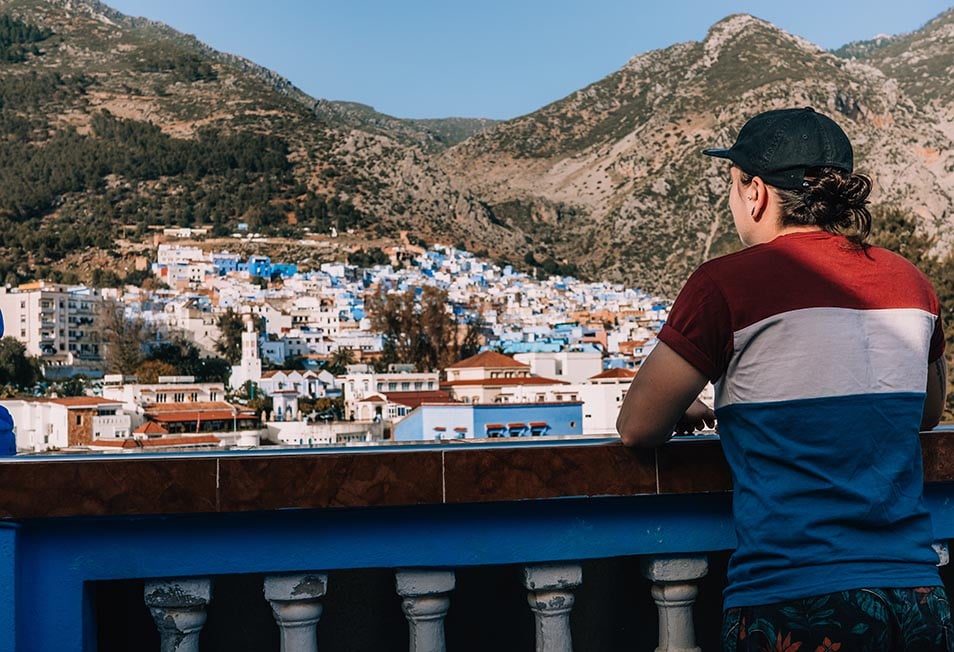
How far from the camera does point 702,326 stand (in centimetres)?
115

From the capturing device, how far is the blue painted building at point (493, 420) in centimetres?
1728

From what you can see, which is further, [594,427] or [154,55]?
[154,55]

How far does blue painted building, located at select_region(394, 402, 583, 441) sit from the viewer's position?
17.3 meters

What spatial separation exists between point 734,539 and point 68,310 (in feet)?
164

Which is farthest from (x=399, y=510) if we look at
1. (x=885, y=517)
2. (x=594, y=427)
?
(x=594, y=427)

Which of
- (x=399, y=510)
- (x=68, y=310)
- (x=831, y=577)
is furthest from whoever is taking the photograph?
(x=68, y=310)

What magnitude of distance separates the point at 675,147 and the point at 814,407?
7514 cm

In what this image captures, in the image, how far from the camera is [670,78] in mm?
85000

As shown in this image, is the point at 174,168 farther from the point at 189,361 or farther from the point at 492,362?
the point at 492,362

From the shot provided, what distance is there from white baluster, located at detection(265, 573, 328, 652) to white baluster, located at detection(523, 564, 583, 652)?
27 cm

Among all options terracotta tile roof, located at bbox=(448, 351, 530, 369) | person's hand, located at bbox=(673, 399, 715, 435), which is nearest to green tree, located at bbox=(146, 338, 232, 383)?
terracotta tile roof, located at bbox=(448, 351, 530, 369)

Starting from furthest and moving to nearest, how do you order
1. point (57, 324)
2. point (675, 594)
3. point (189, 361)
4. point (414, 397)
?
point (57, 324) → point (189, 361) → point (414, 397) → point (675, 594)

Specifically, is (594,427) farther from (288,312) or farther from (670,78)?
(670,78)

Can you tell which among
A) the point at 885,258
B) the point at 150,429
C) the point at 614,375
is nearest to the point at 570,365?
the point at 614,375
